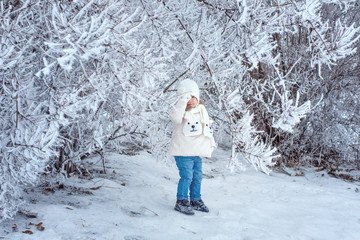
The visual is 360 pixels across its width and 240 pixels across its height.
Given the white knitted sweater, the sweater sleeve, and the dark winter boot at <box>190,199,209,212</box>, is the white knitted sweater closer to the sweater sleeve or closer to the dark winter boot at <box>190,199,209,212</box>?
the sweater sleeve

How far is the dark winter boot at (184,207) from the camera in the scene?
357 centimetres

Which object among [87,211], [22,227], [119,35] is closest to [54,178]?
[87,211]

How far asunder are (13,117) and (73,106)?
467 mm

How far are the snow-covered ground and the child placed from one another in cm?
21

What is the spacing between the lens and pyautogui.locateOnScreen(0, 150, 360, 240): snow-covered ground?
2.86 m

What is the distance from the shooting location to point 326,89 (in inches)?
235

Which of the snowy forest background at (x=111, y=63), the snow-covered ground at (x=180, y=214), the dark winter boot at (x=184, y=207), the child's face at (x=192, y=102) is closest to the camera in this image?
the snowy forest background at (x=111, y=63)

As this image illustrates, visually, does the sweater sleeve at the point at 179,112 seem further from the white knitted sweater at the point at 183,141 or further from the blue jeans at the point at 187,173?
the blue jeans at the point at 187,173

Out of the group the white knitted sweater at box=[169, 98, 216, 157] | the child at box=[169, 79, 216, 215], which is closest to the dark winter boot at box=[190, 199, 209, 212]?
the child at box=[169, 79, 216, 215]

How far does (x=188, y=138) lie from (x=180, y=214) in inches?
31.0

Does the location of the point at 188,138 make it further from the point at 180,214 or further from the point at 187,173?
the point at 180,214

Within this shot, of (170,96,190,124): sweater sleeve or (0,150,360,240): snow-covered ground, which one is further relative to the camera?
(170,96,190,124): sweater sleeve

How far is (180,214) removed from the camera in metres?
3.54

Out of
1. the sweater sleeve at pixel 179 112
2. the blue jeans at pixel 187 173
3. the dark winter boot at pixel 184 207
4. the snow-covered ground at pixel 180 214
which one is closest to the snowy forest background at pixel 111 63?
the sweater sleeve at pixel 179 112
